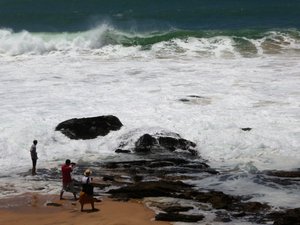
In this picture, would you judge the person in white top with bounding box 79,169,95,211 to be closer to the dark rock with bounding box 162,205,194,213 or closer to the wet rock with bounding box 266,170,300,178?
the dark rock with bounding box 162,205,194,213

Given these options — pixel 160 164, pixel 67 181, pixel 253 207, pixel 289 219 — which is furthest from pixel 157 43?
pixel 289 219

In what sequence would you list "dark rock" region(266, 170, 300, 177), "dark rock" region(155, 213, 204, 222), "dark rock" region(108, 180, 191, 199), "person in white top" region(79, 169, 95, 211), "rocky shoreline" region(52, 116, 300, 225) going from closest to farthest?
"dark rock" region(155, 213, 204, 222) → "rocky shoreline" region(52, 116, 300, 225) → "person in white top" region(79, 169, 95, 211) → "dark rock" region(108, 180, 191, 199) → "dark rock" region(266, 170, 300, 177)

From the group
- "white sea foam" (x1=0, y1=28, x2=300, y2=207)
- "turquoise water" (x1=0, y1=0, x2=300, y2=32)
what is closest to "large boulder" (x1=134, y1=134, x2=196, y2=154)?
"white sea foam" (x1=0, y1=28, x2=300, y2=207)

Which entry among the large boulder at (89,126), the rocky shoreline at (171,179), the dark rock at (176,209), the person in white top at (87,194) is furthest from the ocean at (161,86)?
the dark rock at (176,209)

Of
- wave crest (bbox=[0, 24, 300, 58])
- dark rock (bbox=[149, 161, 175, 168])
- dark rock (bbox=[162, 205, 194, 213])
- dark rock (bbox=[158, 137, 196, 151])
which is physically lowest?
dark rock (bbox=[162, 205, 194, 213])

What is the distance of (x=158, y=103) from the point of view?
2409 centimetres

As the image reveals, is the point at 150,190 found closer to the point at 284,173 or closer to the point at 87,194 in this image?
the point at 87,194

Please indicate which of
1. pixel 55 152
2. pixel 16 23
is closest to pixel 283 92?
pixel 55 152

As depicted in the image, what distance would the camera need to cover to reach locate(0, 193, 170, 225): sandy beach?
43.7ft

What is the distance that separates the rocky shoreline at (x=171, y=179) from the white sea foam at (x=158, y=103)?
0.54 meters

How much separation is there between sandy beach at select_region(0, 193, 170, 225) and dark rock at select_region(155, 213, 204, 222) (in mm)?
163

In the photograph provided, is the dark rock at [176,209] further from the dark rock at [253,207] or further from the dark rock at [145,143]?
the dark rock at [145,143]

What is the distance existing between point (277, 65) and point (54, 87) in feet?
37.0

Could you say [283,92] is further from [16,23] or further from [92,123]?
[16,23]
